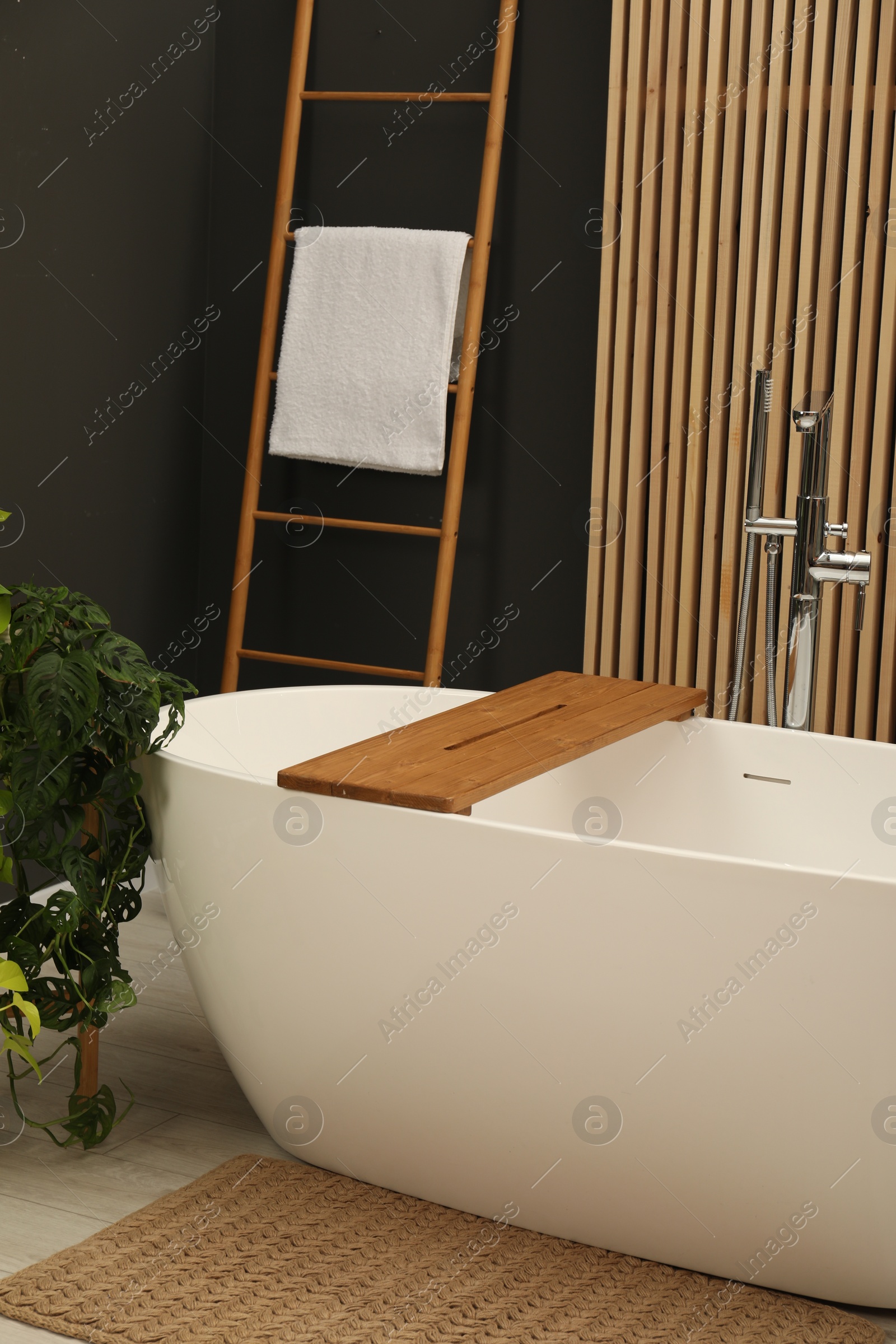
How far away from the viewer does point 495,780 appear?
189 centimetres

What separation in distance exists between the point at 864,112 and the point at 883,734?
52.2 inches

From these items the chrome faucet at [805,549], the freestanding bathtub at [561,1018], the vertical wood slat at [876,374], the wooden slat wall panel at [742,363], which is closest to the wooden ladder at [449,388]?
the wooden slat wall panel at [742,363]

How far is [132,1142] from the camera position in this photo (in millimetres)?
2260

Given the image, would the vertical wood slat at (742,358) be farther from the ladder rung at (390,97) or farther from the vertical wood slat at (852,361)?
the ladder rung at (390,97)

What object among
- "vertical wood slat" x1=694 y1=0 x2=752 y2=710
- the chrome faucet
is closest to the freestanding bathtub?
the chrome faucet

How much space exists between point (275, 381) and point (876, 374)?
149 centimetres

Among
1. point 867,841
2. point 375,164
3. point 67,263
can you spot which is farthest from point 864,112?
point 67,263

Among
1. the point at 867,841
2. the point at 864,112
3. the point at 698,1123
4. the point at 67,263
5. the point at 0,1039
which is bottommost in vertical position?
the point at 0,1039

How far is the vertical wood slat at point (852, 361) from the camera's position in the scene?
114 inches

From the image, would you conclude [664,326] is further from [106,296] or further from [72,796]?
[72,796]

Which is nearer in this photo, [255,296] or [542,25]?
[542,25]

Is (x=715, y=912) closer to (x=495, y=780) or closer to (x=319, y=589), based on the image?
(x=495, y=780)

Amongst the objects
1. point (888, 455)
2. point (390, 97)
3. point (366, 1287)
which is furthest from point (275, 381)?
point (366, 1287)

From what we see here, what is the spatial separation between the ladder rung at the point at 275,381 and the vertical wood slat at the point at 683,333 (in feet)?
1.77
